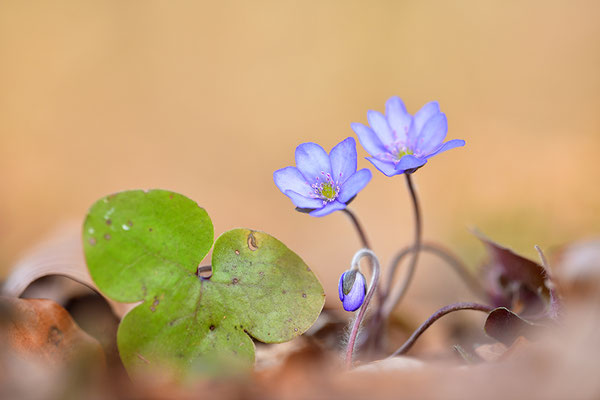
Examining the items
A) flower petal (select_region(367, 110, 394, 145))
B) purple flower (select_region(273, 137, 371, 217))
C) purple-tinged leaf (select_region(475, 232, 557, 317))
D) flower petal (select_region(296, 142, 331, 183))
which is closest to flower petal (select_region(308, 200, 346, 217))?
purple flower (select_region(273, 137, 371, 217))

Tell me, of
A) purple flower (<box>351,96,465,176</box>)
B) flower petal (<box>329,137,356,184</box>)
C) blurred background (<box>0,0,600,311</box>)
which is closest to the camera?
flower petal (<box>329,137,356,184</box>)

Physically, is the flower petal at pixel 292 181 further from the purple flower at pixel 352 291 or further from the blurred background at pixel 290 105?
the blurred background at pixel 290 105

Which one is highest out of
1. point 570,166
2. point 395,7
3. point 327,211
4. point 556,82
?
point 395,7

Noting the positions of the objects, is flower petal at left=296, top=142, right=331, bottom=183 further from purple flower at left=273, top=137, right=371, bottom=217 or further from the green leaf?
the green leaf

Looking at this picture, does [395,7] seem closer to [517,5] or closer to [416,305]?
[517,5]

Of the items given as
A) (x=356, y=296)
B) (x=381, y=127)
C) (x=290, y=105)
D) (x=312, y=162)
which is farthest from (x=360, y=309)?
(x=290, y=105)

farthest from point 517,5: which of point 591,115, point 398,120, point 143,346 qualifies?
point 143,346

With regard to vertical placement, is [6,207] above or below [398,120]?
below
